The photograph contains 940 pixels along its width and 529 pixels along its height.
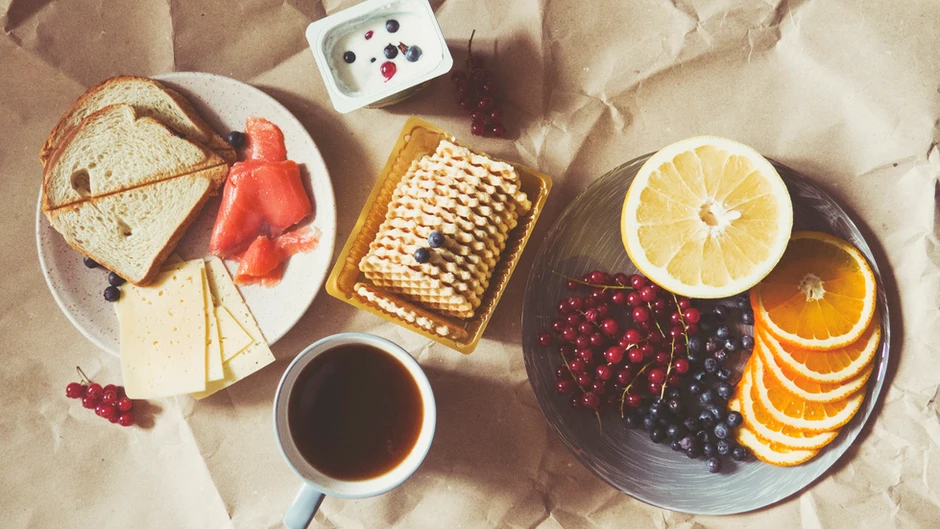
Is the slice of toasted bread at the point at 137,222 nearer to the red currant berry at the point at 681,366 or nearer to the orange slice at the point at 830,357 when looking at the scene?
the red currant berry at the point at 681,366

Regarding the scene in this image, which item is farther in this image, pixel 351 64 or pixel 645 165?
pixel 351 64

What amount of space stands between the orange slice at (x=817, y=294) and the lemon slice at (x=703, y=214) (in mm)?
180

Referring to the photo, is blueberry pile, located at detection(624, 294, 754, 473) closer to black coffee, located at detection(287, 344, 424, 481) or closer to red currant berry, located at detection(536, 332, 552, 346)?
red currant berry, located at detection(536, 332, 552, 346)

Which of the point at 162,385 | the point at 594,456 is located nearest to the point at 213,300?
the point at 162,385

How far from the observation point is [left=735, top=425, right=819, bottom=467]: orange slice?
1690 millimetres

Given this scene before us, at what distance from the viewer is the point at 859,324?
166 cm

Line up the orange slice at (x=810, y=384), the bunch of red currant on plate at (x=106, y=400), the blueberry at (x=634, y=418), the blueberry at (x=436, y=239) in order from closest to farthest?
the blueberry at (x=436, y=239)
the orange slice at (x=810, y=384)
the blueberry at (x=634, y=418)
the bunch of red currant on plate at (x=106, y=400)

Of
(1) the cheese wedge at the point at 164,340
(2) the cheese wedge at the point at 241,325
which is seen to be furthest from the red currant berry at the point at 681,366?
(1) the cheese wedge at the point at 164,340

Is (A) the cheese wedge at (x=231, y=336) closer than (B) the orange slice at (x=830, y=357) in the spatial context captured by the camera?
No

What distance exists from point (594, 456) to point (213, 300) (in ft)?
4.11

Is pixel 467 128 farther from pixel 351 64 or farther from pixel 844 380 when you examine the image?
pixel 844 380

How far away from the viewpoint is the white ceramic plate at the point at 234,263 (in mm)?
1841

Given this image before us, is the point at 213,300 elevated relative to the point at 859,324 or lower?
elevated

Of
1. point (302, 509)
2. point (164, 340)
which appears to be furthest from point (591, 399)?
point (164, 340)
